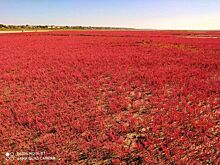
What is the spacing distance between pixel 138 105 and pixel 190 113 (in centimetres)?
209

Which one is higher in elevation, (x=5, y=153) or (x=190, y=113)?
(x=190, y=113)

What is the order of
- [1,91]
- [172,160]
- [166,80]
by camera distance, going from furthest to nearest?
[166,80], [1,91], [172,160]

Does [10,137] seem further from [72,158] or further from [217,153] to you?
[217,153]

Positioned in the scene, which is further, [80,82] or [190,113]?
[80,82]

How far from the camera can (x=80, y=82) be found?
11.4 metres

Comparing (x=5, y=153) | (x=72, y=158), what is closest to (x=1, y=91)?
(x=5, y=153)

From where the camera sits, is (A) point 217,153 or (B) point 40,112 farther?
(B) point 40,112

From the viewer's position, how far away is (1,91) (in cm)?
1023

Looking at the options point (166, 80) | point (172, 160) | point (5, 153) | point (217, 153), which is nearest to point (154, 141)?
point (172, 160)

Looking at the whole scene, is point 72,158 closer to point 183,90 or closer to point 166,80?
point 183,90

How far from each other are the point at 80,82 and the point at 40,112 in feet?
13.5

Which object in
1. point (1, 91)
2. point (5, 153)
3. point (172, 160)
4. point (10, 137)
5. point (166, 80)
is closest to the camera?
point (172, 160)

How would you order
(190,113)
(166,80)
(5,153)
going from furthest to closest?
1. (166,80)
2. (190,113)
3. (5,153)

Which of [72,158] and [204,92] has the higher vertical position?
[204,92]
